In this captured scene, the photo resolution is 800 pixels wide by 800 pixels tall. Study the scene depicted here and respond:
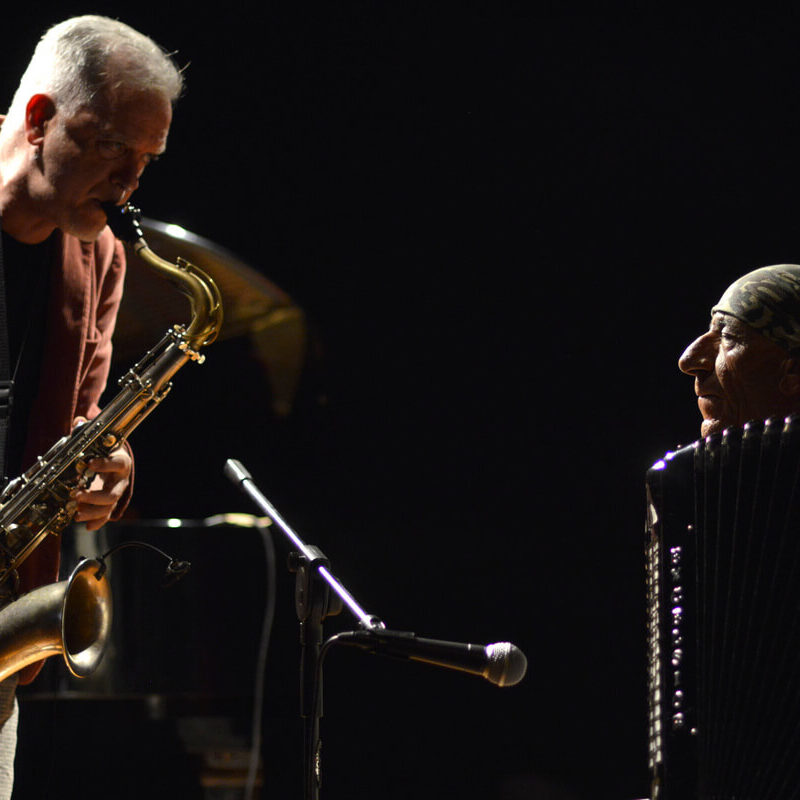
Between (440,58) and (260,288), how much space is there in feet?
3.55

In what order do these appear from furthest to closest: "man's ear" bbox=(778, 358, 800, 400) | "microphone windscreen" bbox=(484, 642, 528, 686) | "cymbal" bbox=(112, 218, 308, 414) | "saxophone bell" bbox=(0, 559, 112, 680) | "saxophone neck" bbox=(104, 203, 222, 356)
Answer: "cymbal" bbox=(112, 218, 308, 414), "saxophone neck" bbox=(104, 203, 222, 356), "saxophone bell" bbox=(0, 559, 112, 680), "man's ear" bbox=(778, 358, 800, 400), "microphone windscreen" bbox=(484, 642, 528, 686)

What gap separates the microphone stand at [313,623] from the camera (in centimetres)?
158

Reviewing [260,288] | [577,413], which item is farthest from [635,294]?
[260,288]

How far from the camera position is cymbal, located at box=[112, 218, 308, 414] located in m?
3.50

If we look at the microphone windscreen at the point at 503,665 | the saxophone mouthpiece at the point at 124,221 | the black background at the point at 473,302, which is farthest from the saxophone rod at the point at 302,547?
the black background at the point at 473,302

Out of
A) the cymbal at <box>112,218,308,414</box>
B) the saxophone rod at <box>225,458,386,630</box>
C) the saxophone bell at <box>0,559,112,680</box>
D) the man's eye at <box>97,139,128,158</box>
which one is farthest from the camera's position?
the cymbal at <box>112,218,308,414</box>

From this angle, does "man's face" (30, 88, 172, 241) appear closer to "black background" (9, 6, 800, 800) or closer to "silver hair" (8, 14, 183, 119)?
"silver hair" (8, 14, 183, 119)

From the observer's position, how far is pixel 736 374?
1925 mm

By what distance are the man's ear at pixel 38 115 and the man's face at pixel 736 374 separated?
144 cm

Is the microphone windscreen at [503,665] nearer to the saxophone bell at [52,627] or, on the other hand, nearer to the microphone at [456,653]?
the microphone at [456,653]

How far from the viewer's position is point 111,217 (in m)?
2.28

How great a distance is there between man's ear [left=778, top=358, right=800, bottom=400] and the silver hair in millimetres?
1442

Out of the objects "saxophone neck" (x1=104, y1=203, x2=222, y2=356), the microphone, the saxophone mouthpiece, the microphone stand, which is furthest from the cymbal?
the microphone

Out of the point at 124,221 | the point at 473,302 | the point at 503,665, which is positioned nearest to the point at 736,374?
the point at 503,665
